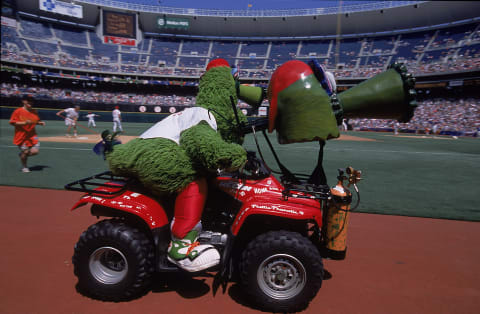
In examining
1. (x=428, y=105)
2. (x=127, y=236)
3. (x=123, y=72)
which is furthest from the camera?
(x=123, y=72)

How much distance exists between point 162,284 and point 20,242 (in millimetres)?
1999

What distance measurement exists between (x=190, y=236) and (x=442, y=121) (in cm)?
3818

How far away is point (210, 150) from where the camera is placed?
1.95 metres

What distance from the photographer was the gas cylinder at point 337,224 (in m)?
2.44

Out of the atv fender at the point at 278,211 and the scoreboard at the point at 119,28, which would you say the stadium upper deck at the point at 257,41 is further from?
the atv fender at the point at 278,211

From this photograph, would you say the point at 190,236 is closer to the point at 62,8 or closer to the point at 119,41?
the point at 119,41

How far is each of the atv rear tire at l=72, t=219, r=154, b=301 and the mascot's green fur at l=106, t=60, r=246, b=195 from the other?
1.41ft

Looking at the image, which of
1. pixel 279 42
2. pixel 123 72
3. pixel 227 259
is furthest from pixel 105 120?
pixel 227 259

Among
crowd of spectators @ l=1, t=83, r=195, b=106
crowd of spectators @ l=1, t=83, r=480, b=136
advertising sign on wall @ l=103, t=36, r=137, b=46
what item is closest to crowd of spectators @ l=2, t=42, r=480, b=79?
crowd of spectators @ l=1, t=83, r=195, b=106

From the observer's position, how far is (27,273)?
8.49 ft

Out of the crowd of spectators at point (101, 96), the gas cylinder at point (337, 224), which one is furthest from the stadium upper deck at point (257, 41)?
the gas cylinder at point (337, 224)

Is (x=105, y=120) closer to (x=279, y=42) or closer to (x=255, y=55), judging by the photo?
(x=255, y=55)

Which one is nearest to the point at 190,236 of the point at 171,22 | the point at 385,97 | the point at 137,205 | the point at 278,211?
the point at 137,205

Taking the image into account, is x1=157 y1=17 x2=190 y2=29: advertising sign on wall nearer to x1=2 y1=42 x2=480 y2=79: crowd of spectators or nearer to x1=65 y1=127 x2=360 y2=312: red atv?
x1=2 y1=42 x2=480 y2=79: crowd of spectators
